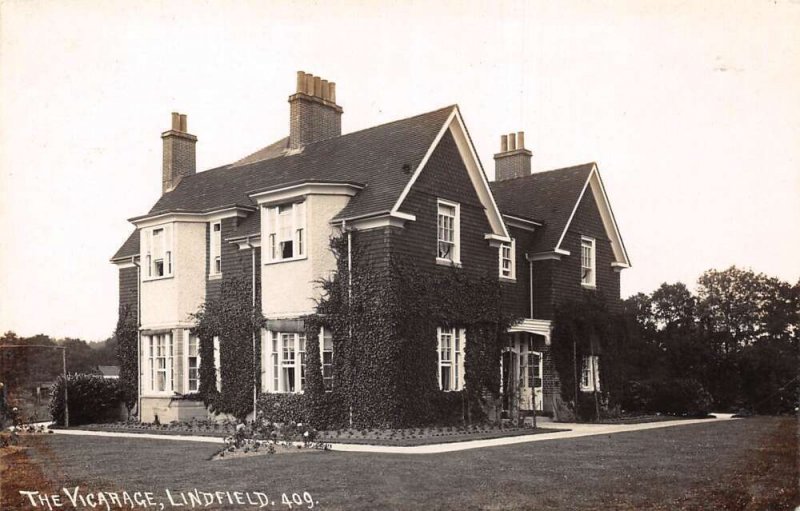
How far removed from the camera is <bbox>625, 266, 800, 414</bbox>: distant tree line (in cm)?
3569

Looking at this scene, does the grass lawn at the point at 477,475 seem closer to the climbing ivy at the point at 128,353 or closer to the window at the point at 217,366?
the window at the point at 217,366

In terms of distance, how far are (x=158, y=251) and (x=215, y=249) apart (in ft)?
7.42

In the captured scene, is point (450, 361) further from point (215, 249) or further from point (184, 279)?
point (184, 279)

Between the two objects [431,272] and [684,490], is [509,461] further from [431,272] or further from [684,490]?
[431,272]

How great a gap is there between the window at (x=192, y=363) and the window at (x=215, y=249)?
231 cm

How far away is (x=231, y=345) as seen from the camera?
27.6 metres

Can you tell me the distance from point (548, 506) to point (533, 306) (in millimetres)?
19855

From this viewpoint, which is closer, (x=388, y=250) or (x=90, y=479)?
(x=90, y=479)

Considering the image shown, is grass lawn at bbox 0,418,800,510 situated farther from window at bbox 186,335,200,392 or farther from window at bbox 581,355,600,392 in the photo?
window at bbox 581,355,600,392

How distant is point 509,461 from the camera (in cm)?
1553

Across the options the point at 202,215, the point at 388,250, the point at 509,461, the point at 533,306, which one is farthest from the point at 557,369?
the point at 509,461

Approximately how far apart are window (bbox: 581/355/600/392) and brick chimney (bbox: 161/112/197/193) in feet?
56.0

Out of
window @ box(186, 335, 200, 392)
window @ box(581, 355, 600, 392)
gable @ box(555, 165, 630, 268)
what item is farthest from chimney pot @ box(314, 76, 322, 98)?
window @ box(581, 355, 600, 392)

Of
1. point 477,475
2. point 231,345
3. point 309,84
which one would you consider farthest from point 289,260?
point 477,475
